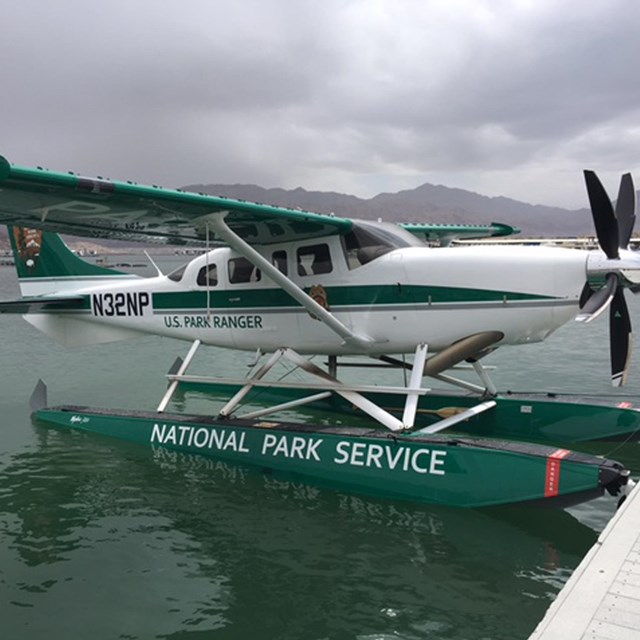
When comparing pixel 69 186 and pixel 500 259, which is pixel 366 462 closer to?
pixel 500 259

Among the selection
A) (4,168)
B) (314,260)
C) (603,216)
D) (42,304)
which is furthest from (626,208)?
(42,304)

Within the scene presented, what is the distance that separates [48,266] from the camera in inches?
473

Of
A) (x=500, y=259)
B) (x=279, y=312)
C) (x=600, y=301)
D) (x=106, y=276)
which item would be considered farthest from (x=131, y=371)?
(x=600, y=301)

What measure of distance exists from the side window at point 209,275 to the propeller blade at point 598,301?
5146 millimetres

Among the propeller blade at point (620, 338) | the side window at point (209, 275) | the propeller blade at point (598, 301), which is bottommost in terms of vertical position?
the propeller blade at point (620, 338)

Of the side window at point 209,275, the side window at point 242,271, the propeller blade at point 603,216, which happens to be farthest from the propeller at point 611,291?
the side window at point 209,275

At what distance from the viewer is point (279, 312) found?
881 centimetres

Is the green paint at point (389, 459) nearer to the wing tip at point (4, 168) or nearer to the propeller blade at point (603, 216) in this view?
the propeller blade at point (603, 216)

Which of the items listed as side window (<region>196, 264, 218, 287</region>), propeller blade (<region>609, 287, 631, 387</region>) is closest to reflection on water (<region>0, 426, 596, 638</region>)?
propeller blade (<region>609, 287, 631, 387</region>)

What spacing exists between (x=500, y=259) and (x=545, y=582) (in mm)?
3558

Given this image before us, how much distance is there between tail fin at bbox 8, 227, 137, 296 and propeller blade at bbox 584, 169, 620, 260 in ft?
26.5

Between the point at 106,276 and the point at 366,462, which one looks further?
the point at 106,276

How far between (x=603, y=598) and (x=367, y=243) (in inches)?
206

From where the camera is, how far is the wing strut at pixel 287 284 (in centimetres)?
770
